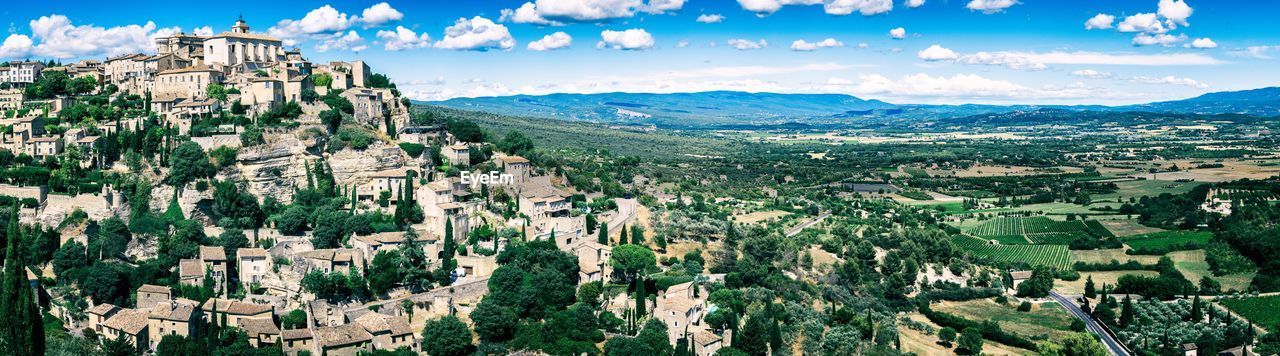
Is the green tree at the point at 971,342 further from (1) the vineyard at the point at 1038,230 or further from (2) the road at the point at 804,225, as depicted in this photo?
(1) the vineyard at the point at 1038,230

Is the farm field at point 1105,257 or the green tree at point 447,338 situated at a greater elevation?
the green tree at point 447,338

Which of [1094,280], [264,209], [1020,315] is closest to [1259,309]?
[1094,280]

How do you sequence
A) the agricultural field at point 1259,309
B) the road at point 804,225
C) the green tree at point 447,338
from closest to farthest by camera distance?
the green tree at point 447,338
the agricultural field at point 1259,309
the road at point 804,225

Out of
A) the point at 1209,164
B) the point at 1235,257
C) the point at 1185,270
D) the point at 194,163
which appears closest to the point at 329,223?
the point at 194,163

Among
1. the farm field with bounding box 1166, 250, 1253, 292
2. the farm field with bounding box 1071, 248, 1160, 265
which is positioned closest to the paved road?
the farm field with bounding box 1166, 250, 1253, 292

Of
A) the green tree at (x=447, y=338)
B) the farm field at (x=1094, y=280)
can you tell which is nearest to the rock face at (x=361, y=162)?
the green tree at (x=447, y=338)

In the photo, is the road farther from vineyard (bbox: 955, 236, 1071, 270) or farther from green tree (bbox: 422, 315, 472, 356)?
green tree (bbox: 422, 315, 472, 356)
